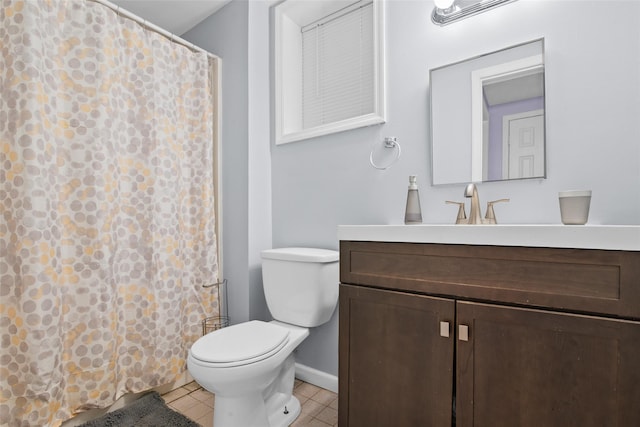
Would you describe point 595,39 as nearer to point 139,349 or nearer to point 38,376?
point 139,349

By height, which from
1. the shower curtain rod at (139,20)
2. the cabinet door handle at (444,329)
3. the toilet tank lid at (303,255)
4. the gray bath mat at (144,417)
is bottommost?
the gray bath mat at (144,417)

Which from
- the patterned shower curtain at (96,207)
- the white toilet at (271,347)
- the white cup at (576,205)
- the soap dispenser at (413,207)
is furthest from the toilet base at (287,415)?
the white cup at (576,205)

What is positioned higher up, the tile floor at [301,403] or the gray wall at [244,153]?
the gray wall at [244,153]

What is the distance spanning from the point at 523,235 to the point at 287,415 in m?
1.31

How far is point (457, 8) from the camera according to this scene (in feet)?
4.62

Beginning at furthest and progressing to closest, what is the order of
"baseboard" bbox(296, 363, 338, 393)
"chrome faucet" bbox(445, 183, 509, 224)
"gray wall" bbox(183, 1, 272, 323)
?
"gray wall" bbox(183, 1, 272, 323) → "baseboard" bbox(296, 363, 338, 393) → "chrome faucet" bbox(445, 183, 509, 224)

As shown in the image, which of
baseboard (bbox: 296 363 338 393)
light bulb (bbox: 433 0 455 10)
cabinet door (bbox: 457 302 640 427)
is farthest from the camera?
baseboard (bbox: 296 363 338 393)

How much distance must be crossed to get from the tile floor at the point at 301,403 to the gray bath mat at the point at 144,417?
2.2 inches

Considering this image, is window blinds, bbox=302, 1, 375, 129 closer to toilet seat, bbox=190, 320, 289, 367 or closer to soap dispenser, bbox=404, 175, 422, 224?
soap dispenser, bbox=404, 175, 422, 224

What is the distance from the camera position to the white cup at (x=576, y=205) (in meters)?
0.97

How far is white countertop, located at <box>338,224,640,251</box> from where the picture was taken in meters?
0.79

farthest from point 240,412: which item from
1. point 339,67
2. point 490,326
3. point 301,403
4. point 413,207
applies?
point 339,67

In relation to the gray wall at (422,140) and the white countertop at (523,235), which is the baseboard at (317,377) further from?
the white countertop at (523,235)

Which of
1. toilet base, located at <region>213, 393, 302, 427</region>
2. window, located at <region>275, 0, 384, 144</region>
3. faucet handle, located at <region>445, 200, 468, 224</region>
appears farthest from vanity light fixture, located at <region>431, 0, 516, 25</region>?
toilet base, located at <region>213, 393, 302, 427</region>
